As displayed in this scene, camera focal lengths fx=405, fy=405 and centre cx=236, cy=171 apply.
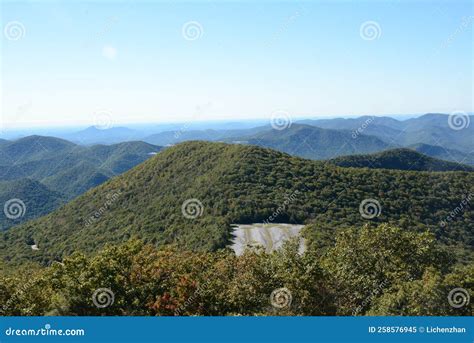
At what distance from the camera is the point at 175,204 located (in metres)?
85.8

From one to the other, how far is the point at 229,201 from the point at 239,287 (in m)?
60.2

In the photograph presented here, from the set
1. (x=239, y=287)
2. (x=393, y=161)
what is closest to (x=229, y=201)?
(x=239, y=287)

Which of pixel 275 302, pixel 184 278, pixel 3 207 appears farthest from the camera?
pixel 3 207

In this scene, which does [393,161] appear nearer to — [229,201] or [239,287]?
[229,201]

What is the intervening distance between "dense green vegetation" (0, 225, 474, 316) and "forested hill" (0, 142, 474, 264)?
41332 mm

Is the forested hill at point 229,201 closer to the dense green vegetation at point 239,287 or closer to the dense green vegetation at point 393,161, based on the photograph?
the dense green vegetation at point 239,287

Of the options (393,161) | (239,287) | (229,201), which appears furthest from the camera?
(393,161)

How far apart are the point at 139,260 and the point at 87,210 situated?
80902mm

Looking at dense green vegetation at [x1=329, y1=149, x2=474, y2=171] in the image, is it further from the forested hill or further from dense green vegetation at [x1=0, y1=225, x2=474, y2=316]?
dense green vegetation at [x1=0, y1=225, x2=474, y2=316]

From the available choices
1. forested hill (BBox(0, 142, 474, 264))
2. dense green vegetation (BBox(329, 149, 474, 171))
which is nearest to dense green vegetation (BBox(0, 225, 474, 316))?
forested hill (BBox(0, 142, 474, 264))

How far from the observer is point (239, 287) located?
2030 cm

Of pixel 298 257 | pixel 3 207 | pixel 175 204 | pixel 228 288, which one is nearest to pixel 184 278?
pixel 228 288

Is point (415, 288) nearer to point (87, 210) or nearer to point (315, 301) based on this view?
point (315, 301)

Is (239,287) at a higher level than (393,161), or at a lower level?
higher
